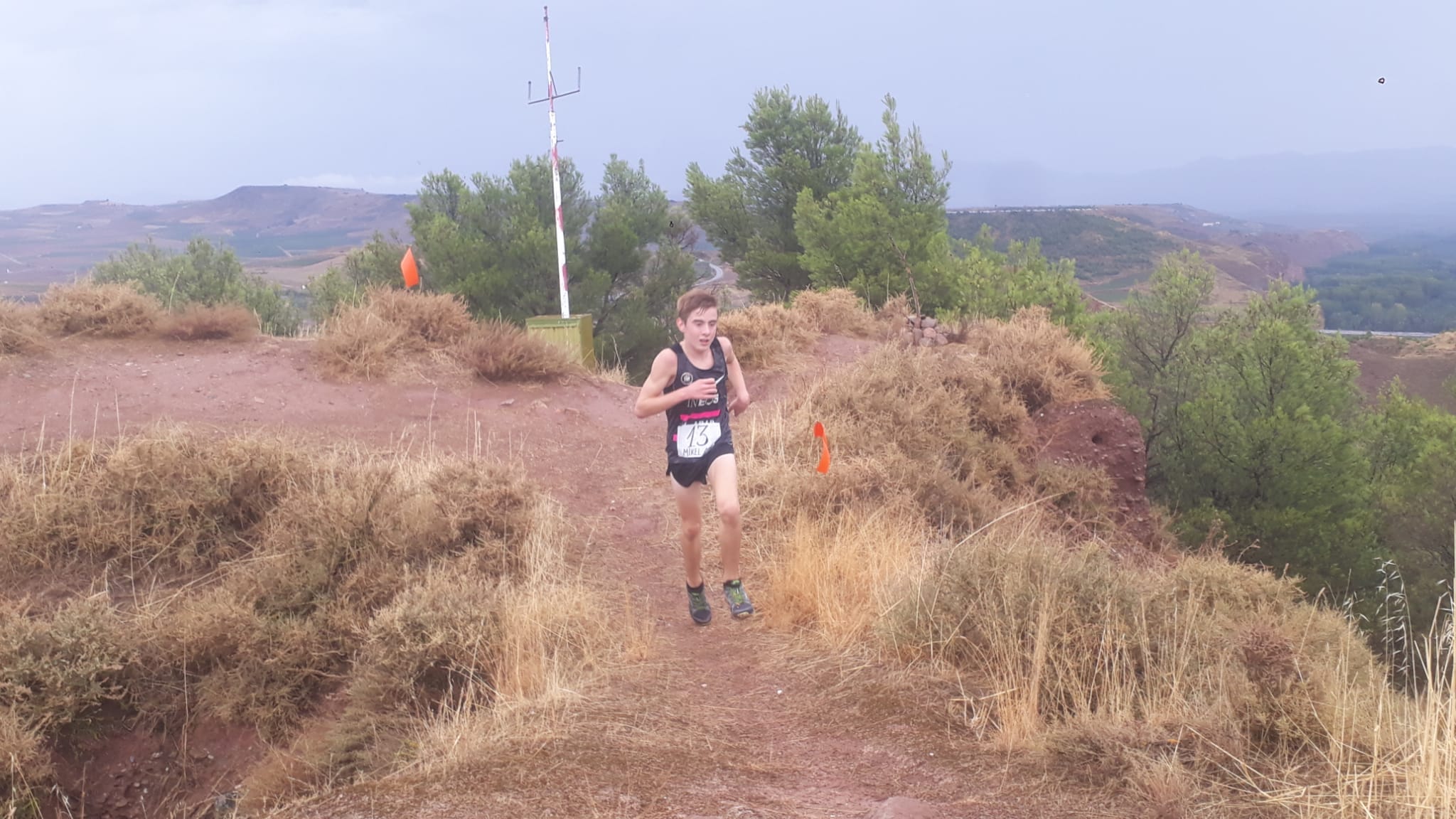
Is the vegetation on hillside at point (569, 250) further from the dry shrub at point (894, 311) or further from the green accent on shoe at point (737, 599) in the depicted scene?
the green accent on shoe at point (737, 599)

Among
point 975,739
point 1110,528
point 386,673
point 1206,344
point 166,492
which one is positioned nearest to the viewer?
point 975,739

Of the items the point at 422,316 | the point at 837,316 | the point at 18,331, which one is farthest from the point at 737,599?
the point at 837,316

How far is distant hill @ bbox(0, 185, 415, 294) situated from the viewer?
26188 mm

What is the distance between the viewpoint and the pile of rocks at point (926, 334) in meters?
11.5

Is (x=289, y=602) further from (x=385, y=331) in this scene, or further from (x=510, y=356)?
(x=385, y=331)

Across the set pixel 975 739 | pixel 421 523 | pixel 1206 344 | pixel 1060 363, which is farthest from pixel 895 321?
pixel 975 739

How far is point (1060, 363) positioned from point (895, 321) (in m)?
3.26

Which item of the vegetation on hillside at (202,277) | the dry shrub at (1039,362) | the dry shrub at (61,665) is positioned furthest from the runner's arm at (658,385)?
the vegetation on hillside at (202,277)

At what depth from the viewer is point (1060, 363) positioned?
10453 millimetres

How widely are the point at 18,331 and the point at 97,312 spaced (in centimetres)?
75

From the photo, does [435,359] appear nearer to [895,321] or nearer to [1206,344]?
[895,321]

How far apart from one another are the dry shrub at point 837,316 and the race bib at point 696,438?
26.6ft

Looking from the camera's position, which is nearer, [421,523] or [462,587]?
[462,587]

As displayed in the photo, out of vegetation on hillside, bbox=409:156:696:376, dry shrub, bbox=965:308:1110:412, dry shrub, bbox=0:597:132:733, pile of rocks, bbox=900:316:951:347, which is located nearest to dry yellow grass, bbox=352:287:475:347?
pile of rocks, bbox=900:316:951:347
